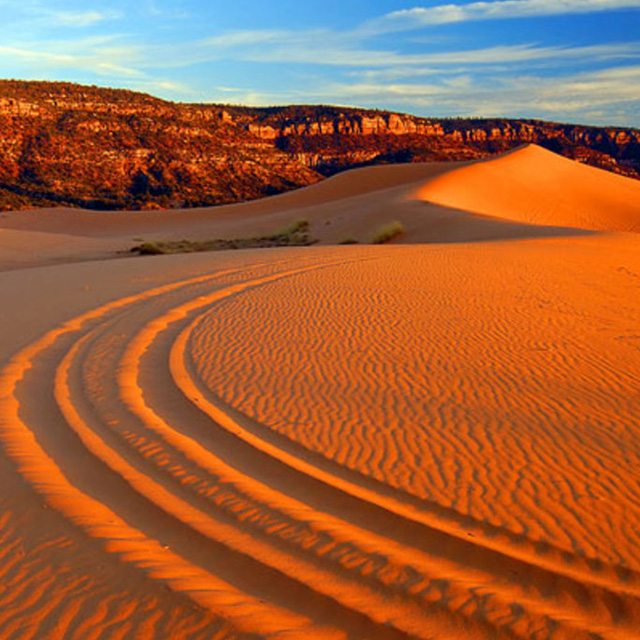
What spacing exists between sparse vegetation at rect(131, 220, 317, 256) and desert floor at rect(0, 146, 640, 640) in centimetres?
1510

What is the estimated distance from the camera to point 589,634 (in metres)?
3.24

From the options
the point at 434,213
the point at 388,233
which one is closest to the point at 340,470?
the point at 388,233

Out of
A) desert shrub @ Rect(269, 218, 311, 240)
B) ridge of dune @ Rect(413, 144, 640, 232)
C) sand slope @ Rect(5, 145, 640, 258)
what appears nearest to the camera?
sand slope @ Rect(5, 145, 640, 258)

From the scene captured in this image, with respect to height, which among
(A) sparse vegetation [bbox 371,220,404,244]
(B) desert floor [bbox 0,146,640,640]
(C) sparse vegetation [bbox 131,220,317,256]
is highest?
(B) desert floor [bbox 0,146,640,640]

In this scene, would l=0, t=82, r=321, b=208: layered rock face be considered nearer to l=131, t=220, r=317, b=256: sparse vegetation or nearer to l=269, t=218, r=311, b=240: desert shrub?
l=269, t=218, r=311, b=240: desert shrub

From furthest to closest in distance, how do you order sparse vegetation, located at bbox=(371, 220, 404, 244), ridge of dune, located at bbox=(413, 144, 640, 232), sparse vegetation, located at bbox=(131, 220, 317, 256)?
ridge of dune, located at bbox=(413, 144, 640, 232) → sparse vegetation, located at bbox=(131, 220, 317, 256) → sparse vegetation, located at bbox=(371, 220, 404, 244)

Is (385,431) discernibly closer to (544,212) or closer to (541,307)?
(541,307)

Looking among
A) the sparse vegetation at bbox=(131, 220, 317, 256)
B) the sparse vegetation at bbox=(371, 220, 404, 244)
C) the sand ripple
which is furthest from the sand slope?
the sand ripple

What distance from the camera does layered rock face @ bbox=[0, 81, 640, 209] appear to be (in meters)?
58.6

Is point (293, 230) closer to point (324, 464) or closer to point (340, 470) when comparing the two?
point (324, 464)

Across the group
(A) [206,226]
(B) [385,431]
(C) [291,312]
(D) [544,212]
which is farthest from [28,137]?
(B) [385,431]

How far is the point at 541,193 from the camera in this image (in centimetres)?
3822

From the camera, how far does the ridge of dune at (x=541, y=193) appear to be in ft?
111

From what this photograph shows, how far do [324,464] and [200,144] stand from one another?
222ft
